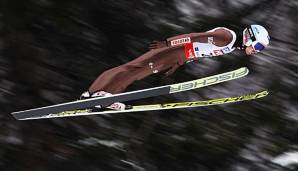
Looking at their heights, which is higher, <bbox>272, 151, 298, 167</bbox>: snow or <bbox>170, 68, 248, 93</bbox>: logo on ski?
<bbox>170, 68, 248, 93</bbox>: logo on ski

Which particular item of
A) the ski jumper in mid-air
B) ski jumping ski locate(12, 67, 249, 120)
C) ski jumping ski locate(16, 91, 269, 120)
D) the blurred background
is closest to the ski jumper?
the ski jumper in mid-air

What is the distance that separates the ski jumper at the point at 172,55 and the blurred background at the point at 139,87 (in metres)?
0.98

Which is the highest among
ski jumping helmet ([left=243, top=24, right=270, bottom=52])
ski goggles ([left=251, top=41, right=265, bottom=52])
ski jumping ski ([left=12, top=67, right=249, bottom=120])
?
ski jumping helmet ([left=243, top=24, right=270, bottom=52])

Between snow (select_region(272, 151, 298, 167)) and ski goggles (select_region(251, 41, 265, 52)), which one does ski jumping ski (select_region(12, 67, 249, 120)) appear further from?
snow (select_region(272, 151, 298, 167))

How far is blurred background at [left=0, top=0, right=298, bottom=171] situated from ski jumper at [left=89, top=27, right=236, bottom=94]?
0.98m

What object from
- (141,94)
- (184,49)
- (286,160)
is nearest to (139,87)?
(141,94)

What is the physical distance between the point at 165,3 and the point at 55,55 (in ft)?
5.02

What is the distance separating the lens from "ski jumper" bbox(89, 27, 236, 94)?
22.1ft

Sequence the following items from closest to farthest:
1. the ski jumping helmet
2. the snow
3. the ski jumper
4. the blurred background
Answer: the ski jumper → the ski jumping helmet → the blurred background → the snow

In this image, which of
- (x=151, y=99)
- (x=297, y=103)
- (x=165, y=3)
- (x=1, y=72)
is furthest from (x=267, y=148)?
(x=1, y=72)

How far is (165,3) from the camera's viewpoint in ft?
26.7

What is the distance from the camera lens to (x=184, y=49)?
6898 millimetres

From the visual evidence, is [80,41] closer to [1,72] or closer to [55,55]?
[55,55]

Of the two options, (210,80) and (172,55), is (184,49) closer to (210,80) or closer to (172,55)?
(172,55)
